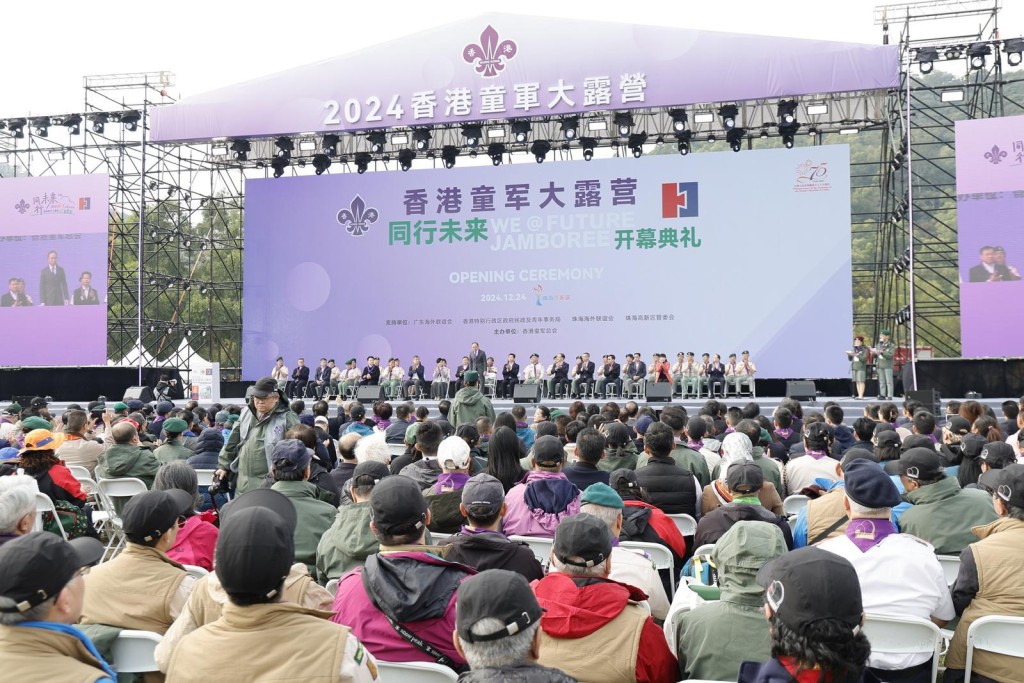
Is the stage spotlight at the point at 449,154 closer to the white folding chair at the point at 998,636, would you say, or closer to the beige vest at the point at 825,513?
the beige vest at the point at 825,513

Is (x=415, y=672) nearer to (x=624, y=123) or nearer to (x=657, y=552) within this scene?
(x=657, y=552)

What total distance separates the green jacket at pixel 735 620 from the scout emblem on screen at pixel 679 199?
13.0 meters

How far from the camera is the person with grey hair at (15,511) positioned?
235 cm

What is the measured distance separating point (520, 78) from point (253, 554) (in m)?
13.4

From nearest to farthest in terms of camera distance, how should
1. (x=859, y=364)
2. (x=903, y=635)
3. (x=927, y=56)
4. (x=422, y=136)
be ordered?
(x=903, y=635)
(x=927, y=56)
(x=859, y=364)
(x=422, y=136)

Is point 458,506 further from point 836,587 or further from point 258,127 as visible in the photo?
point 258,127

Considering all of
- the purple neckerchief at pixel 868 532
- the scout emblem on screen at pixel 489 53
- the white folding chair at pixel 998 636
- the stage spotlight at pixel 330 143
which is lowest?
the white folding chair at pixel 998 636

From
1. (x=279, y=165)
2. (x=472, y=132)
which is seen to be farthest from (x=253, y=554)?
(x=279, y=165)

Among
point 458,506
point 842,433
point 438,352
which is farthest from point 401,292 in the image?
point 458,506

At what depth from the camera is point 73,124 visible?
51.3 feet

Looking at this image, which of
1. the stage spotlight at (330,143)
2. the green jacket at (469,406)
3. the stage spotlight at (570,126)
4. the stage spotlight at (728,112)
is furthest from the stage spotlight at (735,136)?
the green jacket at (469,406)

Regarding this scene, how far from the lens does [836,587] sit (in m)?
1.27

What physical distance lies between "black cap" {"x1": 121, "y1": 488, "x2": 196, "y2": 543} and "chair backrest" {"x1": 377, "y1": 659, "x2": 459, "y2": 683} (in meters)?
0.69

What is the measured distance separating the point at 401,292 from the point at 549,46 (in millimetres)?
5121
